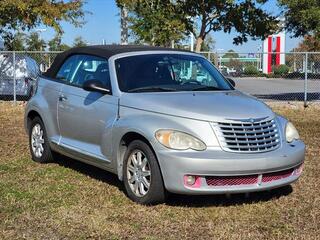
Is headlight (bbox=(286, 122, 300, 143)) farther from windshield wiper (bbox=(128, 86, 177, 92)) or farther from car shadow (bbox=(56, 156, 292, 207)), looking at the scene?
windshield wiper (bbox=(128, 86, 177, 92))

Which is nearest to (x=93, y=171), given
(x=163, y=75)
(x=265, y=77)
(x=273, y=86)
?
(x=163, y=75)

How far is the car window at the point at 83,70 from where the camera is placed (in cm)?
670

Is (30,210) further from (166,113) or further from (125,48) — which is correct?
(125,48)

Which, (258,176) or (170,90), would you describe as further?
(170,90)

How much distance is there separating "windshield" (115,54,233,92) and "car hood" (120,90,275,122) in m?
0.22

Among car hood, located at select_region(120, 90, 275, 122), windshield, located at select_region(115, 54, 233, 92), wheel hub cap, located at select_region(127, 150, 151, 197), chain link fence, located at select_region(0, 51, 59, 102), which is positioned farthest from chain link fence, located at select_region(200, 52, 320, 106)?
wheel hub cap, located at select_region(127, 150, 151, 197)

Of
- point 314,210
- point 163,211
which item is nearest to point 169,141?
point 163,211

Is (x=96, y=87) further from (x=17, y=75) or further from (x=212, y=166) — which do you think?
(x=17, y=75)

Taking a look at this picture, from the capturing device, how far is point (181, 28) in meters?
15.9

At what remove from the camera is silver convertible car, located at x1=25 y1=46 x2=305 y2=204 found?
5445mm

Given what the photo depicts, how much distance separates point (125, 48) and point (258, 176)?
7.91ft

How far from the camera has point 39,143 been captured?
7949 mm

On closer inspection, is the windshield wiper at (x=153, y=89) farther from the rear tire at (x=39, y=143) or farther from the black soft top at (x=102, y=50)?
the rear tire at (x=39, y=143)

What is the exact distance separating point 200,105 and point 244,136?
555 mm
